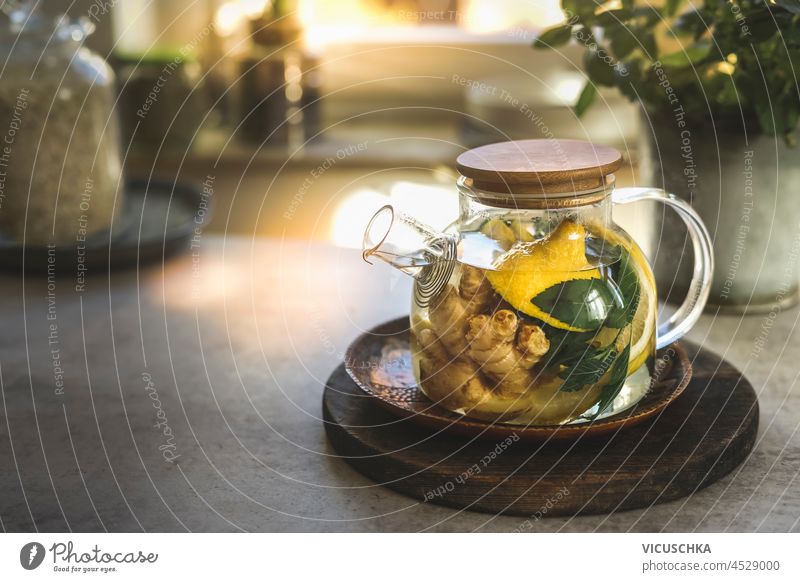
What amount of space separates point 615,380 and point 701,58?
0.29 meters

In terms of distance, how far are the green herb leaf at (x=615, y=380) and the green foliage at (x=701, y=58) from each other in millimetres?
230

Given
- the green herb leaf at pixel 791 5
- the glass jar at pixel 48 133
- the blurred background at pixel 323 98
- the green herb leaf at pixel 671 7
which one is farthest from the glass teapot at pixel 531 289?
the blurred background at pixel 323 98

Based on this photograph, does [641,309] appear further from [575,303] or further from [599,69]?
[599,69]

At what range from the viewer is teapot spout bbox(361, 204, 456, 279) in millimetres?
484

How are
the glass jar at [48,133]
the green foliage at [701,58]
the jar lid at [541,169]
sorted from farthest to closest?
the glass jar at [48,133]
the green foliage at [701,58]
the jar lid at [541,169]

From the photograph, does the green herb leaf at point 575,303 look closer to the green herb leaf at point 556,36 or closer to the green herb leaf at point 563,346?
the green herb leaf at point 563,346

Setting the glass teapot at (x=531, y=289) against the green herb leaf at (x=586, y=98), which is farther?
the green herb leaf at (x=586, y=98)

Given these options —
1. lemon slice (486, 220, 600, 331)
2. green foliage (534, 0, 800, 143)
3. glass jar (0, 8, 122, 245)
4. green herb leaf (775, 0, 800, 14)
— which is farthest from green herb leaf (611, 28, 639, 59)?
glass jar (0, 8, 122, 245)

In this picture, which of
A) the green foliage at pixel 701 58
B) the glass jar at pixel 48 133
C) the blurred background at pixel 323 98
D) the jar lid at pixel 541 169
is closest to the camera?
the jar lid at pixel 541 169

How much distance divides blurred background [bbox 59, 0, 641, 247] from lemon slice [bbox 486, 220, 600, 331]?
0.77m

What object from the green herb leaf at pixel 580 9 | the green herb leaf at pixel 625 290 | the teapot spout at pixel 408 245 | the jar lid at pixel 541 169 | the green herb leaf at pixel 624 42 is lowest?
the green herb leaf at pixel 625 290

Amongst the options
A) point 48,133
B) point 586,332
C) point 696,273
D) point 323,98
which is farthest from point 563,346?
point 323,98

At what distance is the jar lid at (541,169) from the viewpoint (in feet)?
1.43
